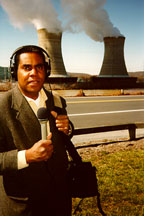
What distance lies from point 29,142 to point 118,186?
7.90 ft

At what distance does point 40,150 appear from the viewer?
1036mm

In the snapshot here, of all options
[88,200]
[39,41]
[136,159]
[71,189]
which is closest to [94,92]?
[39,41]

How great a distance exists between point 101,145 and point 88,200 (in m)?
2.35

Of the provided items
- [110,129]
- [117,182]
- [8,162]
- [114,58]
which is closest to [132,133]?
[110,129]

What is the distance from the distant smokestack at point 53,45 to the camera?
28.6 meters

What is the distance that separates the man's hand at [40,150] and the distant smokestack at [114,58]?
33226 millimetres

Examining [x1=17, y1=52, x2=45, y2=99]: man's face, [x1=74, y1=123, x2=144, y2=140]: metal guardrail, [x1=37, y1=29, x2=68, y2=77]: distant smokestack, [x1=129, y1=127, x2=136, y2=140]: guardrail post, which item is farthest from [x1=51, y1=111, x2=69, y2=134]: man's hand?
[x1=37, y1=29, x2=68, y2=77]: distant smokestack

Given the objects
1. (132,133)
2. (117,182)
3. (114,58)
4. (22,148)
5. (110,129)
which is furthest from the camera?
(114,58)

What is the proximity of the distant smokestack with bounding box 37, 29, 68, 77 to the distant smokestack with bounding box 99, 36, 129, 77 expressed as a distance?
8424mm

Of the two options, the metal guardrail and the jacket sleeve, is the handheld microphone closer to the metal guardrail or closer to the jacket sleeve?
the jacket sleeve

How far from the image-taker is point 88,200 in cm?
281

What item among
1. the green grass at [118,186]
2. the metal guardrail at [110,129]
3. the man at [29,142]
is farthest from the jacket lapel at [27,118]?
the metal guardrail at [110,129]

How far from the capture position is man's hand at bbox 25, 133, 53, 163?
1030 millimetres

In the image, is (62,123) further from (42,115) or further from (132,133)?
(132,133)
